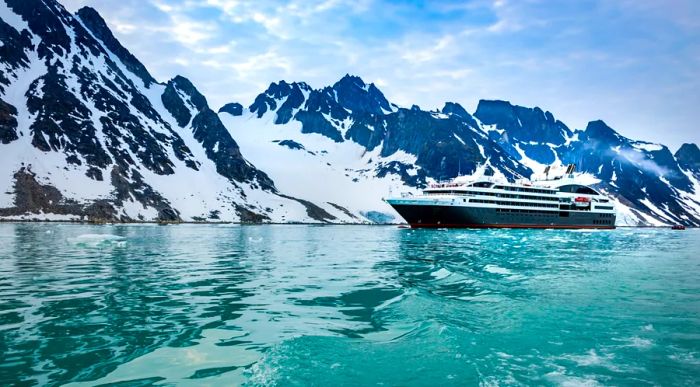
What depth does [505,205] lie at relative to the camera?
121m

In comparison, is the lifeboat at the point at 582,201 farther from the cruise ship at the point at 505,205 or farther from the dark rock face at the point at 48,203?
the dark rock face at the point at 48,203

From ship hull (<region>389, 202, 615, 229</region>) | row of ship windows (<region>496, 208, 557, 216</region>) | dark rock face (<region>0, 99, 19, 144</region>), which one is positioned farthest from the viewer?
dark rock face (<region>0, 99, 19, 144</region>)

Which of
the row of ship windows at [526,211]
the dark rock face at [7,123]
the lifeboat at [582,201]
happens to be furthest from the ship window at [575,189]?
the dark rock face at [7,123]

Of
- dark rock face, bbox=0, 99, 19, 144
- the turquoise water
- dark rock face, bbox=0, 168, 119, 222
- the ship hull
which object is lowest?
the turquoise water

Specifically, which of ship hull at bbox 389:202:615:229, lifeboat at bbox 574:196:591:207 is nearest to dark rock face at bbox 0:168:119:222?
ship hull at bbox 389:202:615:229

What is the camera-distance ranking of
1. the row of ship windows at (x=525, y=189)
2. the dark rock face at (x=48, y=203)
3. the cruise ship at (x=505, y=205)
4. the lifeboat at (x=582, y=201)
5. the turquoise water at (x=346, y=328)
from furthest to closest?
1. the dark rock face at (x=48, y=203)
2. the lifeboat at (x=582, y=201)
3. the row of ship windows at (x=525, y=189)
4. the cruise ship at (x=505, y=205)
5. the turquoise water at (x=346, y=328)

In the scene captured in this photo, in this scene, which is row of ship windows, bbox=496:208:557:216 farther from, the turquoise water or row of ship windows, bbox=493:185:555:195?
the turquoise water

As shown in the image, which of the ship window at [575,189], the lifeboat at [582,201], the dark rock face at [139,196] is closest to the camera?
the lifeboat at [582,201]

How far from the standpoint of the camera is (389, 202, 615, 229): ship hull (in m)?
113

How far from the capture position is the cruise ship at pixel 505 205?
374 ft

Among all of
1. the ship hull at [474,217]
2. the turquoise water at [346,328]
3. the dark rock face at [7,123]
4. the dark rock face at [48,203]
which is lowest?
the turquoise water at [346,328]

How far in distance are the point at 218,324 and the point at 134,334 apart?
96.4 inches

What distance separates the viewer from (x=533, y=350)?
12.5 metres

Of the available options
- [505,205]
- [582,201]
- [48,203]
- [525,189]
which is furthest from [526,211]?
[48,203]
